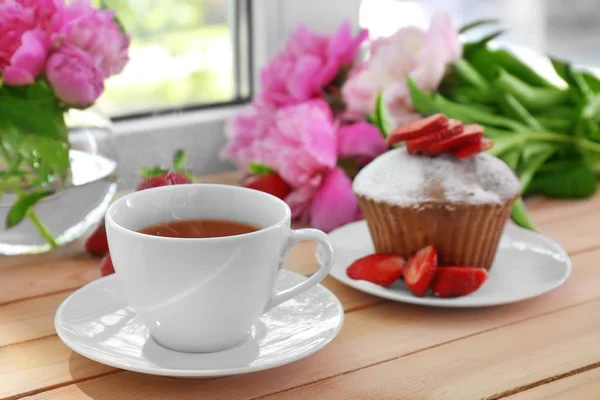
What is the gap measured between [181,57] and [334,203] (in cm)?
54

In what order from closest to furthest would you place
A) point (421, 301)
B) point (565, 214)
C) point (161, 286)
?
point (161, 286) < point (421, 301) < point (565, 214)

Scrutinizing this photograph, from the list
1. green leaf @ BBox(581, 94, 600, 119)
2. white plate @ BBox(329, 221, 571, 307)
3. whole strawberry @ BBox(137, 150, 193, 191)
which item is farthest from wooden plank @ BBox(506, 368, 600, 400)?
green leaf @ BBox(581, 94, 600, 119)

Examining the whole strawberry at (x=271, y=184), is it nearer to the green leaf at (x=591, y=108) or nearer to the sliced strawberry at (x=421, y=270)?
the sliced strawberry at (x=421, y=270)

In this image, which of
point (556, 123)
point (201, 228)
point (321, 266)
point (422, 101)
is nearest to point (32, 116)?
point (201, 228)

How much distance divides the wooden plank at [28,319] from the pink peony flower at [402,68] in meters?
0.48

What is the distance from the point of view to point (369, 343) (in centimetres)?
76

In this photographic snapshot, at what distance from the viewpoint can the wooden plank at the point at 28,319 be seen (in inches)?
29.8

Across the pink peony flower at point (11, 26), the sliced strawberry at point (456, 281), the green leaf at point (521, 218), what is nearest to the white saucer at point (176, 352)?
the sliced strawberry at point (456, 281)

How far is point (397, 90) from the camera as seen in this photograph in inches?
44.7

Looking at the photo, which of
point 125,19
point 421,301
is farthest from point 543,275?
point 125,19

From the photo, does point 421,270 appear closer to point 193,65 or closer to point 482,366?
point 482,366

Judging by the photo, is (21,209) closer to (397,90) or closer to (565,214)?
(397,90)

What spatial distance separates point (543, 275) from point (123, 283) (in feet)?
1.41

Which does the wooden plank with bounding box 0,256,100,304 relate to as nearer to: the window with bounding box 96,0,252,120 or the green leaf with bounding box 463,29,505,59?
the window with bounding box 96,0,252,120
